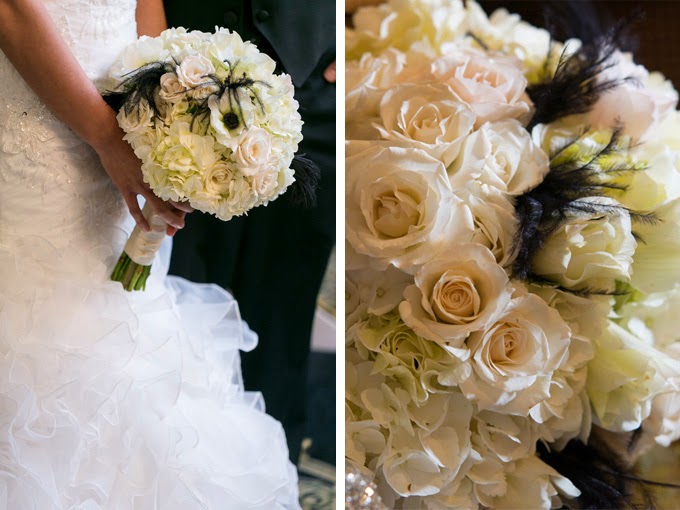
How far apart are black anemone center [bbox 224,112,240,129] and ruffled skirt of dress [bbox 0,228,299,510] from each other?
23cm

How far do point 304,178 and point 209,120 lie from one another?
0.50ft

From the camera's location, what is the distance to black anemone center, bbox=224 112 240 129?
640 millimetres

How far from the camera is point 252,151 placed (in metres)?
0.64

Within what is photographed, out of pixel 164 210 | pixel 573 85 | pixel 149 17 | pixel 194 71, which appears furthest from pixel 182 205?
pixel 573 85

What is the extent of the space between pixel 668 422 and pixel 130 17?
0.74 m

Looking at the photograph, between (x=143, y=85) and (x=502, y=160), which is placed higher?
(x=143, y=85)

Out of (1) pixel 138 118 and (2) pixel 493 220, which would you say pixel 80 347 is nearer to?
(1) pixel 138 118

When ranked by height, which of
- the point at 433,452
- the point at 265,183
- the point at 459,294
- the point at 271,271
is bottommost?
the point at 271,271

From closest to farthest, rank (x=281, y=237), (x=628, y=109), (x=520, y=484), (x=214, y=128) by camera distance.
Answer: (x=214, y=128) < (x=520, y=484) < (x=628, y=109) < (x=281, y=237)

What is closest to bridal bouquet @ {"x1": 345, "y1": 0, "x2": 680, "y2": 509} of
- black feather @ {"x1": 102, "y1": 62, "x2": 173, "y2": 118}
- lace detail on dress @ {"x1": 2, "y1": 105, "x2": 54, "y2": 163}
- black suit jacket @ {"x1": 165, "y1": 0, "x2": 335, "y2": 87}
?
black suit jacket @ {"x1": 165, "y1": 0, "x2": 335, "y2": 87}

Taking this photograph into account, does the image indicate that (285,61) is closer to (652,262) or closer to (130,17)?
(130,17)

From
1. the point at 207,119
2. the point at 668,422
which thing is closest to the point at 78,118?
the point at 207,119

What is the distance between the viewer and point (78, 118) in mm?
680

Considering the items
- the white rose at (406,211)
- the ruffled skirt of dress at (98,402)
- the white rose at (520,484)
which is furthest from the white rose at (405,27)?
the white rose at (520,484)
